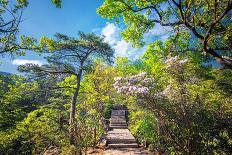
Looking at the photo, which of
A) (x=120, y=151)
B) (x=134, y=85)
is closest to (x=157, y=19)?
(x=134, y=85)

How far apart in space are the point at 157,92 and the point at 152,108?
0.62m

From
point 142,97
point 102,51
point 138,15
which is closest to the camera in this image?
point 142,97

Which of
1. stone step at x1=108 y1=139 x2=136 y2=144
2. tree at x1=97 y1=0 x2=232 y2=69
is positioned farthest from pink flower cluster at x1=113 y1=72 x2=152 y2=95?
stone step at x1=108 y1=139 x2=136 y2=144

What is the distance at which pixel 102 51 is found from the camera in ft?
55.7

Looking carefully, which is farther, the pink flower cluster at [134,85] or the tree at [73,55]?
the tree at [73,55]

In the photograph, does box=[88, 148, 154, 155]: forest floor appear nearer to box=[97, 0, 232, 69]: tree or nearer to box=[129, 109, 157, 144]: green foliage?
box=[129, 109, 157, 144]: green foliage

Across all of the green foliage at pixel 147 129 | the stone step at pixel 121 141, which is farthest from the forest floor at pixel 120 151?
the stone step at pixel 121 141

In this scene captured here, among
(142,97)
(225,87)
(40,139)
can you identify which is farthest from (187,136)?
(40,139)

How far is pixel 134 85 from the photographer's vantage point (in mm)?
8438

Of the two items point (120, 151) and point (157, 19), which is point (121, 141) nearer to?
point (120, 151)

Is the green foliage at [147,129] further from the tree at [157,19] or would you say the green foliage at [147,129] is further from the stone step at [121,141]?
the tree at [157,19]

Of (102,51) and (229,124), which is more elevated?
(102,51)

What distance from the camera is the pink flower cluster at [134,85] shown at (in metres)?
7.93

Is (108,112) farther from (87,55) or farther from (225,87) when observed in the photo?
(225,87)
